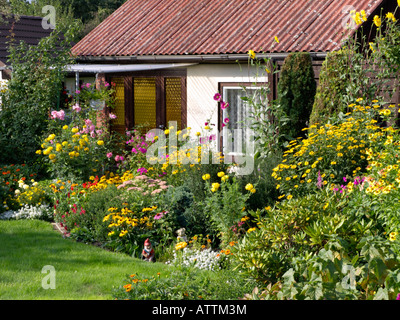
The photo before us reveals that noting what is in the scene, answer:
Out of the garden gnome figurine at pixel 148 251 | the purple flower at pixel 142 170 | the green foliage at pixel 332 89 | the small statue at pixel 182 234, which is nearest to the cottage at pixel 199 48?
the green foliage at pixel 332 89

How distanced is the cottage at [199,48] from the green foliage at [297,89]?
714mm

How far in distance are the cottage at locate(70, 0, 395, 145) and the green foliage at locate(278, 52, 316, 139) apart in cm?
71

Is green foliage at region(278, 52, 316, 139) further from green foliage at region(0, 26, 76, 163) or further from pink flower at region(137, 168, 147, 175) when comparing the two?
green foliage at region(0, 26, 76, 163)

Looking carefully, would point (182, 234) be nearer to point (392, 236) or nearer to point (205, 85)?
point (392, 236)

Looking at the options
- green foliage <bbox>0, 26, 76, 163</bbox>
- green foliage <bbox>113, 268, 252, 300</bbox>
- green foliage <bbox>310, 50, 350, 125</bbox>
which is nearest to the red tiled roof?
green foliage <bbox>310, 50, 350, 125</bbox>

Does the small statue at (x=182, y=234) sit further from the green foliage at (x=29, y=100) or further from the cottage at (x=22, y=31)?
the cottage at (x=22, y=31)

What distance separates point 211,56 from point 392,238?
825cm

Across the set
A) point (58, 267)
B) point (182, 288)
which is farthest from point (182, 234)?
point (182, 288)

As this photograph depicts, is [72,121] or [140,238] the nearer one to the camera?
[140,238]

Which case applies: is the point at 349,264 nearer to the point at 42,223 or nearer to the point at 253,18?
the point at 42,223

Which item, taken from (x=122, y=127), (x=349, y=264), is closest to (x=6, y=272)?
(x=349, y=264)

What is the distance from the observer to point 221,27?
13.6 meters

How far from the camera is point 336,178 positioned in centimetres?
755

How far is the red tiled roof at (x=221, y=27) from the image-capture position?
1177cm
